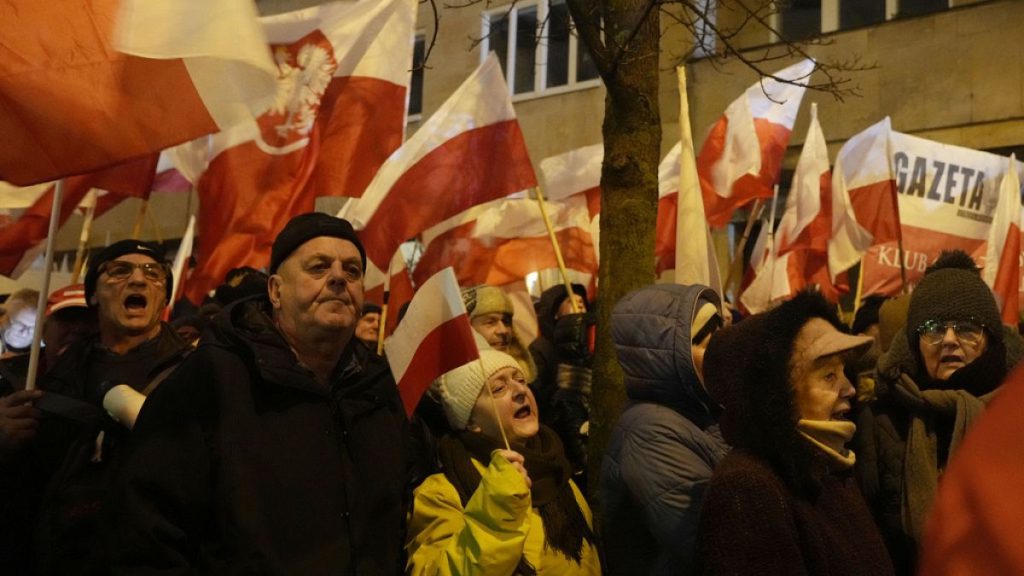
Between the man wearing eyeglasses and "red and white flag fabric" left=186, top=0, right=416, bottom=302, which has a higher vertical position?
"red and white flag fabric" left=186, top=0, right=416, bottom=302

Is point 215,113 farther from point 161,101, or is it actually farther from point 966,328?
point 966,328

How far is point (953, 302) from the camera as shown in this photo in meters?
4.52

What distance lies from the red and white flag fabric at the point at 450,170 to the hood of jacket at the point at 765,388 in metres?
3.69

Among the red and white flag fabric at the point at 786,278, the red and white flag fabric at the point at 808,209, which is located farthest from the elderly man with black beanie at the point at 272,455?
the red and white flag fabric at the point at 808,209

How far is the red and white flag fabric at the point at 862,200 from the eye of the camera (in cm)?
912

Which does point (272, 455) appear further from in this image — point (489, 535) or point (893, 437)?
point (893, 437)

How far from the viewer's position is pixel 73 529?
3787mm

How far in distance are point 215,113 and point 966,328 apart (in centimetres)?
301

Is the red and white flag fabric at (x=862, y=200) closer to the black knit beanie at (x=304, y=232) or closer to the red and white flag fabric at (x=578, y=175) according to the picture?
the red and white flag fabric at (x=578, y=175)

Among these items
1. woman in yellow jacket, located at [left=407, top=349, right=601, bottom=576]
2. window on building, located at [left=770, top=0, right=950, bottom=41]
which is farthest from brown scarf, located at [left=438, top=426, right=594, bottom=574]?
window on building, located at [left=770, top=0, right=950, bottom=41]

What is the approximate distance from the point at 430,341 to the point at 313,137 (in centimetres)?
358

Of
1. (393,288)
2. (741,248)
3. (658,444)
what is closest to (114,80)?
(658,444)

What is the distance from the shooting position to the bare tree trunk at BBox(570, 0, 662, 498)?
5230 mm

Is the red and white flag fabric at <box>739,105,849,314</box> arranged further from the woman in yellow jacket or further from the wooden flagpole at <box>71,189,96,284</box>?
the woman in yellow jacket
